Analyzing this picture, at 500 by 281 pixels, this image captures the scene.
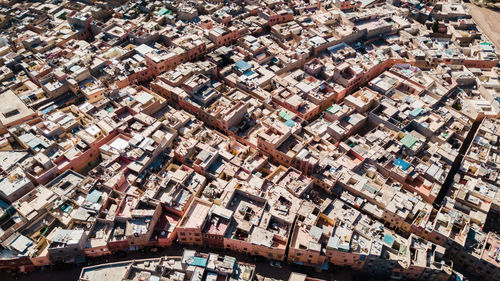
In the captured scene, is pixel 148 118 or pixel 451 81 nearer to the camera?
pixel 148 118

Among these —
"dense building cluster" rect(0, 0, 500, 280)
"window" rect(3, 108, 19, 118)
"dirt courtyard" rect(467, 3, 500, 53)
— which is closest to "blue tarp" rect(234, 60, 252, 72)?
"dense building cluster" rect(0, 0, 500, 280)

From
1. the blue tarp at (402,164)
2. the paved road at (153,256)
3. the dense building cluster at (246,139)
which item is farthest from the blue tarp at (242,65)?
the paved road at (153,256)

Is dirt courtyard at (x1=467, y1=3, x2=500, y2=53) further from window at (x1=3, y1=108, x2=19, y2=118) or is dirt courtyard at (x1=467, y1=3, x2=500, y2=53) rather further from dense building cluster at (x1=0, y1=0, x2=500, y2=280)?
window at (x1=3, y1=108, x2=19, y2=118)

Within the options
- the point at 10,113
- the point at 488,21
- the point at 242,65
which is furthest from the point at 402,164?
the point at 488,21

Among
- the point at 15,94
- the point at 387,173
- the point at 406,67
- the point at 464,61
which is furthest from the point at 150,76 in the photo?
the point at 464,61

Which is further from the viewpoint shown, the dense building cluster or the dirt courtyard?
the dirt courtyard

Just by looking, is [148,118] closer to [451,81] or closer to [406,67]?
[406,67]
